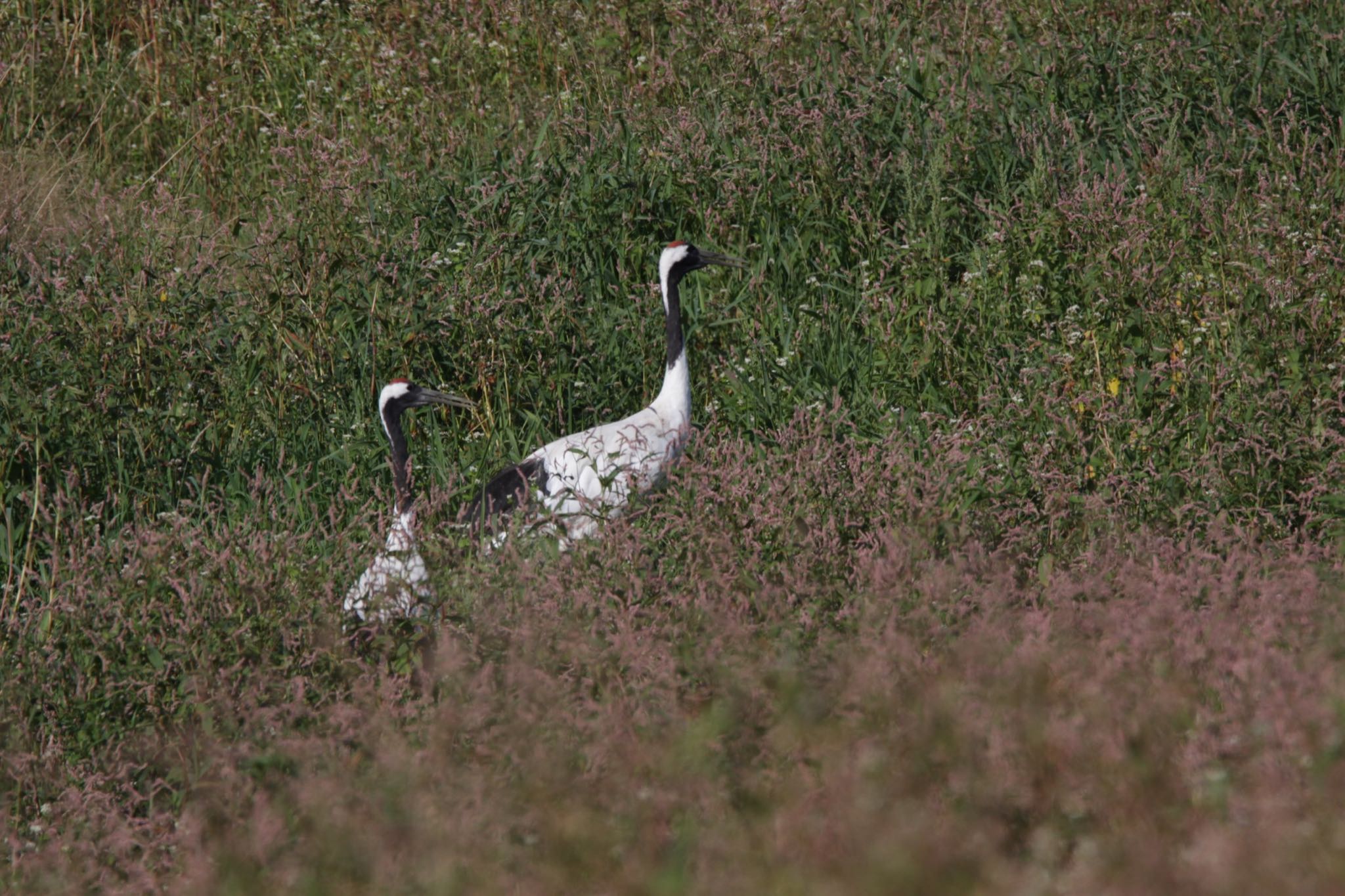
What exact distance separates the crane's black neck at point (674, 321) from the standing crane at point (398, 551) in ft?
2.78

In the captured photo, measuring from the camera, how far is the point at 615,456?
4.89 m

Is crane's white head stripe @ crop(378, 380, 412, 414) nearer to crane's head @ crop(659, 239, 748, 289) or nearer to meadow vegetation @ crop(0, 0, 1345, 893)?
meadow vegetation @ crop(0, 0, 1345, 893)

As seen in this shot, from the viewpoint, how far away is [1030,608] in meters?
4.25

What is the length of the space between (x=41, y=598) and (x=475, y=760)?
227cm

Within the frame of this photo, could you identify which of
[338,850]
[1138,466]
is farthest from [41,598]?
[1138,466]

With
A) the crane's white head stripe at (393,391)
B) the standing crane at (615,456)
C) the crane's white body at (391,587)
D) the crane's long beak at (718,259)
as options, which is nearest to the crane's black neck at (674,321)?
the standing crane at (615,456)

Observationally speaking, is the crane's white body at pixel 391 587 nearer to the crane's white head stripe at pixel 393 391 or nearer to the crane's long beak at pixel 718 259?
the crane's white head stripe at pixel 393 391

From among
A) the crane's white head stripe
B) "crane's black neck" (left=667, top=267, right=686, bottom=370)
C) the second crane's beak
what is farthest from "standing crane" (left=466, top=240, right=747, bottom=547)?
the crane's white head stripe

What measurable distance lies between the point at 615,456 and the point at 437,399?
1.43 m

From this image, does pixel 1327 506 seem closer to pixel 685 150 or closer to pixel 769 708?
pixel 769 708

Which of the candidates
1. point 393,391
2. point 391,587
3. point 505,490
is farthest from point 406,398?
point 391,587

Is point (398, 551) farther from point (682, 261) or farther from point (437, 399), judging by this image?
point (682, 261)

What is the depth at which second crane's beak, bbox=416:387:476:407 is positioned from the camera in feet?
19.8

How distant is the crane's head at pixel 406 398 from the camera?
597cm
